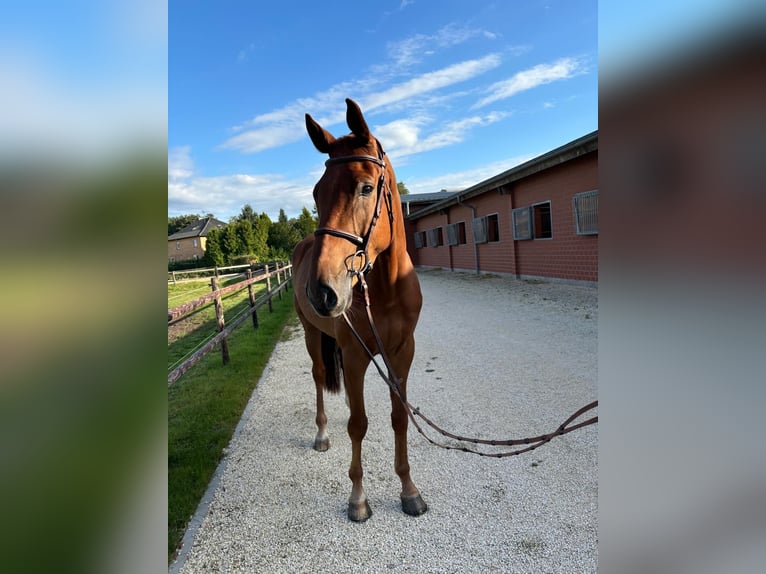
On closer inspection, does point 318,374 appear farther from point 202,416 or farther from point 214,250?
point 214,250

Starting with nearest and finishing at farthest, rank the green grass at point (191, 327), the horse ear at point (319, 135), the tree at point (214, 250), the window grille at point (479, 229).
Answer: the horse ear at point (319, 135) → the green grass at point (191, 327) → the window grille at point (479, 229) → the tree at point (214, 250)

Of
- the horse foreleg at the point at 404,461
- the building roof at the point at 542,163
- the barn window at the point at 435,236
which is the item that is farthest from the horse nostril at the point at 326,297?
the barn window at the point at 435,236

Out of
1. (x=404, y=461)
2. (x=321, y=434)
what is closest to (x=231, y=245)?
(x=321, y=434)

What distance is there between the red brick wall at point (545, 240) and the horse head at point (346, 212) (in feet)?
27.0

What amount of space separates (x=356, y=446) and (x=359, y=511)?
373 mm

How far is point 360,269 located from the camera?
1870 millimetres

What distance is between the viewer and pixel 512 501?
95.8 inches

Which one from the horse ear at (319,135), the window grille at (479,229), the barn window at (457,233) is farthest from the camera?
the barn window at (457,233)

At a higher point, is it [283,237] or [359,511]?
[283,237]

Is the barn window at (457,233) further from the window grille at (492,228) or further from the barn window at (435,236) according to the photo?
Result: the window grille at (492,228)

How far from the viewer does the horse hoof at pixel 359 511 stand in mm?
2396
